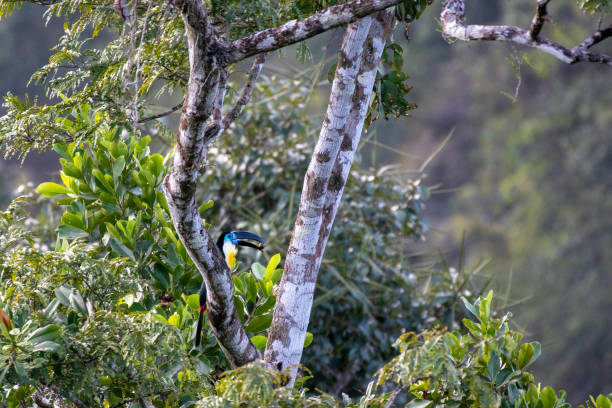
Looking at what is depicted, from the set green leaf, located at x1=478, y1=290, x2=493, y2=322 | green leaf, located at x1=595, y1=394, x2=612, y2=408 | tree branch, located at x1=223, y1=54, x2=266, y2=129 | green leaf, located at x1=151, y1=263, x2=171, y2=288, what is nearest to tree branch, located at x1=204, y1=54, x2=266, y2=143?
tree branch, located at x1=223, y1=54, x2=266, y2=129

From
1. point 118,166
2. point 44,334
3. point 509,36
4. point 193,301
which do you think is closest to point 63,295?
point 44,334

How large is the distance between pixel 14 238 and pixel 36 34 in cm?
1681

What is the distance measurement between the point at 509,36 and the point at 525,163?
1865 centimetres

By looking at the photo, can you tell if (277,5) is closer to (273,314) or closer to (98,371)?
(273,314)

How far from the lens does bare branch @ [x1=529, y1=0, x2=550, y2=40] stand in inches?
75.3

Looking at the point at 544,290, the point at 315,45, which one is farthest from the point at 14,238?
the point at 544,290

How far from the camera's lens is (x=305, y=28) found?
83.2 inches

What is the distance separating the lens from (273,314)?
267cm

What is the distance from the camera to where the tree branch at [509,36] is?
191cm

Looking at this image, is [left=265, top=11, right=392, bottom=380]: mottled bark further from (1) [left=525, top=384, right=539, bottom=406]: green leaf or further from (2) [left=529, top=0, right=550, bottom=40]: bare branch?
(1) [left=525, top=384, right=539, bottom=406]: green leaf

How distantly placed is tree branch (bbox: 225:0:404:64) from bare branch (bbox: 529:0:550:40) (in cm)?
40

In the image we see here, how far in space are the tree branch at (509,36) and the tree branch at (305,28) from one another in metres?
0.30

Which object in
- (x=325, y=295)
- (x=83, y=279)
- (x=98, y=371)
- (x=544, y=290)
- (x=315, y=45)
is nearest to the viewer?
(x=98, y=371)

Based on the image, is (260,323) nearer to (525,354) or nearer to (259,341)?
(259,341)
